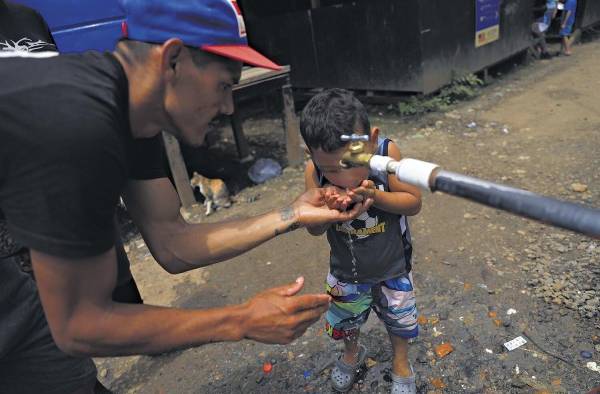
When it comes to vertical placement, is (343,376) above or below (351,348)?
below

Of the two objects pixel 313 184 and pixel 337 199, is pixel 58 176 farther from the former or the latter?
pixel 313 184

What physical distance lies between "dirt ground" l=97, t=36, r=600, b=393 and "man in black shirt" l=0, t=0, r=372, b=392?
1094 mm

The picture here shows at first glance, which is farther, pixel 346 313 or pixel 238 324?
pixel 346 313

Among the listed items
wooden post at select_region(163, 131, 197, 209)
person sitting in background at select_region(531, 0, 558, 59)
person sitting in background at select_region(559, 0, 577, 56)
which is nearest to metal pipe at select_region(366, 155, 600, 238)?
wooden post at select_region(163, 131, 197, 209)

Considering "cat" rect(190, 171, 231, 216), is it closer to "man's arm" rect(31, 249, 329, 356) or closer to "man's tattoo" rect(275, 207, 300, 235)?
"man's tattoo" rect(275, 207, 300, 235)

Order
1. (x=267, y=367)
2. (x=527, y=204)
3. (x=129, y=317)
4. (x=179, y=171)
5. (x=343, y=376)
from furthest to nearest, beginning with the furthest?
1. (x=179, y=171)
2. (x=267, y=367)
3. (x=343, y=376)
4. (x=129, y=317)
5. (x=527, y=204)

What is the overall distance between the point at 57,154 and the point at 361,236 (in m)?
1.34

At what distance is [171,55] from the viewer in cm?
136

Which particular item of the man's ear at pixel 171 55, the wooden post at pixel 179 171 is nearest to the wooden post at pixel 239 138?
the wooden post at pixel 179 171

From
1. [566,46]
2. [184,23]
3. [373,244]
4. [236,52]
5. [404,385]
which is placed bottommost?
[566,46]

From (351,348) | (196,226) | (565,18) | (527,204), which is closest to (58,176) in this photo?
(196,226)

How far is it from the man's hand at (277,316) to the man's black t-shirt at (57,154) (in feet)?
1.80

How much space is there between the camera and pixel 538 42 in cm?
932

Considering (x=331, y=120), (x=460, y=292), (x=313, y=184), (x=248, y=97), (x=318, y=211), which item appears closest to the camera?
(x=331, y=120)
